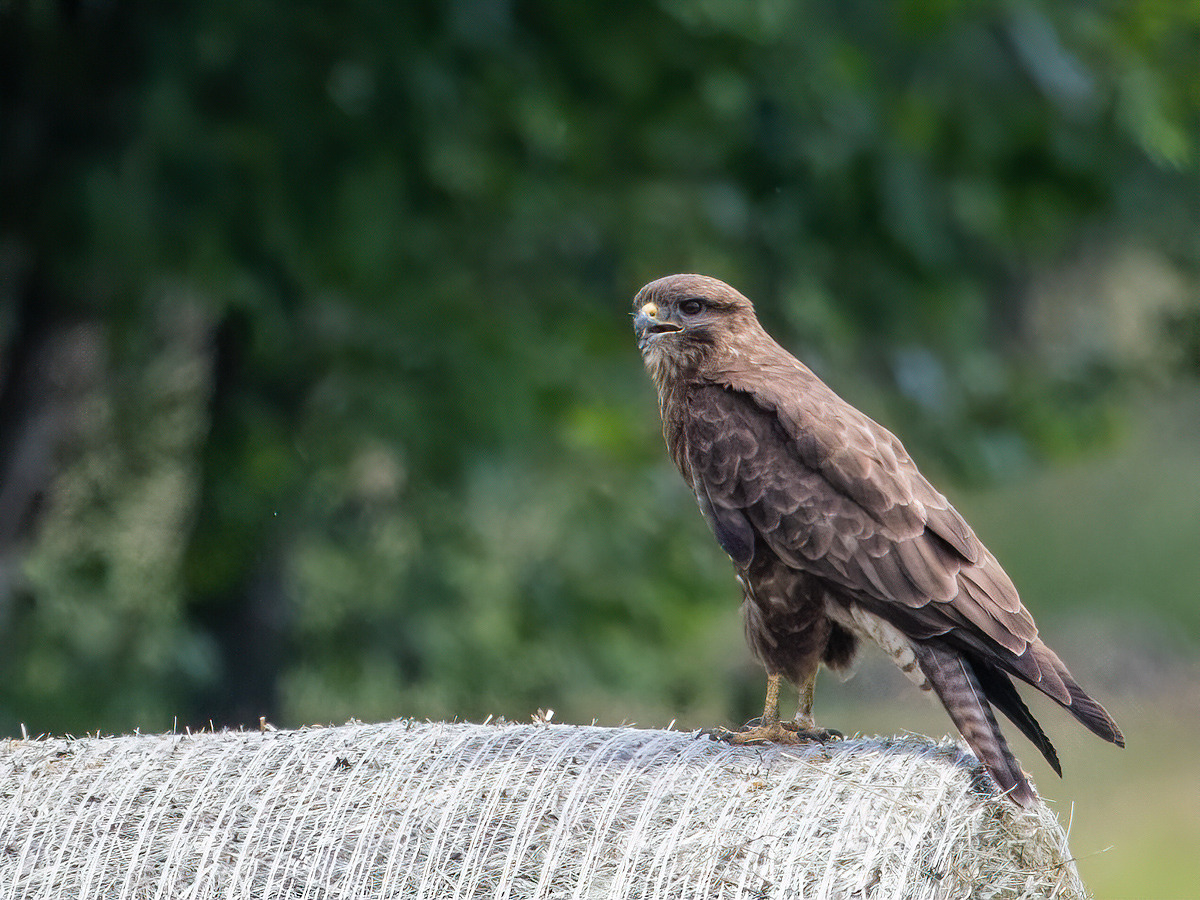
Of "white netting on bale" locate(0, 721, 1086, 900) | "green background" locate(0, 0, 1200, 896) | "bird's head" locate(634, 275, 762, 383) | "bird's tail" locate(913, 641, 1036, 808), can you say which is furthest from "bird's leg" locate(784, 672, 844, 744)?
"green background" locate(0, 0, 1200, 896)

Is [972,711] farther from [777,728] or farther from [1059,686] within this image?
[777,728]

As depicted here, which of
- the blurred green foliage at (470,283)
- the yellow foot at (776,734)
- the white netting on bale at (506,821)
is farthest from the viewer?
the blurred green foliage at (470,283)

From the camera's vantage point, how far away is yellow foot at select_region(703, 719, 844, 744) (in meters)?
3.23

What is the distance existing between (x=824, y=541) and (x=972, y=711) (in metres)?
0.51

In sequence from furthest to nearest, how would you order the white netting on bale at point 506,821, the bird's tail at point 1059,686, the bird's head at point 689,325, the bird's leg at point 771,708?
the bird's head at point 689,325, the bird's leg at point 771,708, the bird's tail at point 1059,686, the white netting on bale at point 506,821

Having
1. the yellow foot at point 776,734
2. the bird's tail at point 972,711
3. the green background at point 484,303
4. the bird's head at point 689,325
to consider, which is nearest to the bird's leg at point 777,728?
the yellow foot at point 776,734

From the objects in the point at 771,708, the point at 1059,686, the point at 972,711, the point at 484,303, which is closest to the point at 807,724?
the point at 771,708

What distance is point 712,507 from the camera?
339 cm

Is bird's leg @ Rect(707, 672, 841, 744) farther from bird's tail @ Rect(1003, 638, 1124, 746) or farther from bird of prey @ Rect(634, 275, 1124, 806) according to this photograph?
bird's tail @ Rect(1003, 638, 1124, 746)

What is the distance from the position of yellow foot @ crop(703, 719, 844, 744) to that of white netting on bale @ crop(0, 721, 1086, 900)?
0.29ft

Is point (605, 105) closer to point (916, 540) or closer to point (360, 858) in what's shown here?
point (916, 540)

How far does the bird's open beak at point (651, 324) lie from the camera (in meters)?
3.62

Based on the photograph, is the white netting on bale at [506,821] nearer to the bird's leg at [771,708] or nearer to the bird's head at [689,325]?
the bird's leg at [771,708]

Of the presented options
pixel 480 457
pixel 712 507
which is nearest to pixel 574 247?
pixel 480 457
